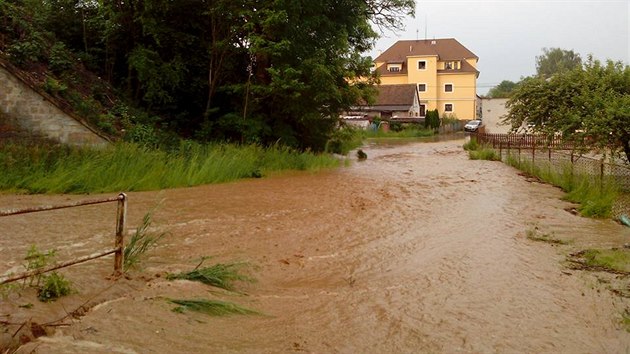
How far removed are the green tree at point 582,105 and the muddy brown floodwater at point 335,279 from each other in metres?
2.88

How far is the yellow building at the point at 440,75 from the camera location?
2830 inches

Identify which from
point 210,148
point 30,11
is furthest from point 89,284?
point 30,11

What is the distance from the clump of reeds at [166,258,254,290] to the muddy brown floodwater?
0.16 m

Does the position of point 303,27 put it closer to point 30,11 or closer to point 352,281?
point 30,11

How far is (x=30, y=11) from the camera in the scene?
19.0 m

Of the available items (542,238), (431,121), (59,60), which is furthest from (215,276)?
(431,121)

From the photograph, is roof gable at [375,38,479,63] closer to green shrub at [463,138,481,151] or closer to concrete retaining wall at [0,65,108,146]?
green shrub at [463,138,481,151]

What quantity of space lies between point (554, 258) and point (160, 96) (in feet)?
48.3

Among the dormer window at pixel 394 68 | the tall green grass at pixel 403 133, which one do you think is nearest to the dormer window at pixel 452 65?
the dormer window at pixel 394 68

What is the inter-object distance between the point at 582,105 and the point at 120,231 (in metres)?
15.3

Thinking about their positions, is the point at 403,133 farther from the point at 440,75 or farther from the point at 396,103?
the point at 440,75

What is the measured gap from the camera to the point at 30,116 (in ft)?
48.9

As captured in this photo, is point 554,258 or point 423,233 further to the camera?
point 423,233

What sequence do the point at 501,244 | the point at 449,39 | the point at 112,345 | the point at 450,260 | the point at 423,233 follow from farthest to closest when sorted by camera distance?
the point at 449,39
the point at 423,233
the point at 501,244
the point at 450,260
the point at 112,345
